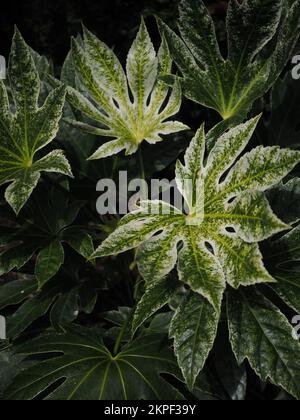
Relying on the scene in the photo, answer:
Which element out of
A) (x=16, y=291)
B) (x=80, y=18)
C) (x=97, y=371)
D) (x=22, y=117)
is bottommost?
(x=97, y=371)

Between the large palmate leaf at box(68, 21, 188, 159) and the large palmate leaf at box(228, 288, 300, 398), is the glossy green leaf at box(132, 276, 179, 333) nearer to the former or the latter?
the large palmate leaf at box(228, 288, 300, 398)

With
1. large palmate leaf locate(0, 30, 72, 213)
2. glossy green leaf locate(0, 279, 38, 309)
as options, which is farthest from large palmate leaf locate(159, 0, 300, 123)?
glossy green leaf locate(0, 279, 38, 309)

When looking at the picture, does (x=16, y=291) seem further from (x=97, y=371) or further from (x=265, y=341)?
(x=265, y=341)

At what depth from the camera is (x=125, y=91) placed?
1.17m

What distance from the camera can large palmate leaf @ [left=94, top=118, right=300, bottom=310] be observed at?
0.87 meters

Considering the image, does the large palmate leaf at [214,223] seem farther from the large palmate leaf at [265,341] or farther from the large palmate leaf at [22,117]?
the large palmate leaf at [22,117]

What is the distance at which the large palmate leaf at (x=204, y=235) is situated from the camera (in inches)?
34.6

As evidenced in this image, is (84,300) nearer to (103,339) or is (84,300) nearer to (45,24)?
(103,339)

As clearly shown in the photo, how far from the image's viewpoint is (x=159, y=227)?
96cm

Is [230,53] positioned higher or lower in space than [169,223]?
higher

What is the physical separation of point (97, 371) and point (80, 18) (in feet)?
3.78

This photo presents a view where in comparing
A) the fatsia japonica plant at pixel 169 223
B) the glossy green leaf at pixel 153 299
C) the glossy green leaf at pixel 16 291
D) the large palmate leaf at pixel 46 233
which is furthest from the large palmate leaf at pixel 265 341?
the glossy green leaf at pixel 16 291

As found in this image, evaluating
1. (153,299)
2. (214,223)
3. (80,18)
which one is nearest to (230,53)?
(214,223)

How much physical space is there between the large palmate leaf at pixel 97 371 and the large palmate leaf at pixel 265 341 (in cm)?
14
